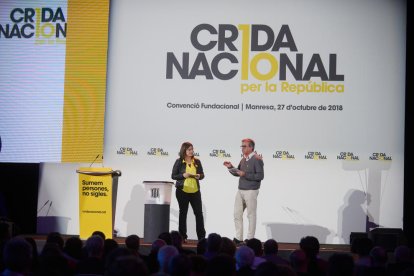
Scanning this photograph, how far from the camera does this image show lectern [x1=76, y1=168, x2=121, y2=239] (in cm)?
984

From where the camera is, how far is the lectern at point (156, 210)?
980 centimetres

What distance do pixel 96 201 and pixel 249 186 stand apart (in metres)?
2.18

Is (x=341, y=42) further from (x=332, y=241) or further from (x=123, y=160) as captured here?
(x=123, y=160)

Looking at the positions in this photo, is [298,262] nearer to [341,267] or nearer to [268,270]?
Result: [341,267]

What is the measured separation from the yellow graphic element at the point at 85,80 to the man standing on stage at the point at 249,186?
8.17 feet

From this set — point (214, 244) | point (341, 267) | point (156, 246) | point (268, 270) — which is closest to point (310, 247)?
point (214, 244)

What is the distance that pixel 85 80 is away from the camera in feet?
36.7

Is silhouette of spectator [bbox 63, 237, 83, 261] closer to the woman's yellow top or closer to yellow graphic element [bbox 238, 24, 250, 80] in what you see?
the woman's yellow top

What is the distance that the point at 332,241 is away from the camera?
10.9m

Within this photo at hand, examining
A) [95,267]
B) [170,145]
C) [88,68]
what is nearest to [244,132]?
[170,145]

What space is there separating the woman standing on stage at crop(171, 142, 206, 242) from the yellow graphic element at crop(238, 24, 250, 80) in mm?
1781

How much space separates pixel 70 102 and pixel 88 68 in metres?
0.62

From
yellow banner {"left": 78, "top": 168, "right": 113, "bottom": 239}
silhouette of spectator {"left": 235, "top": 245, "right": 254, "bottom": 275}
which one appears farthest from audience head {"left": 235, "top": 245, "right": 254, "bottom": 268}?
yellow banner {"left": 78, "top": 168, "right": 113, "bottom": 239}

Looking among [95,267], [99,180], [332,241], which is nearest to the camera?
[95,267]
